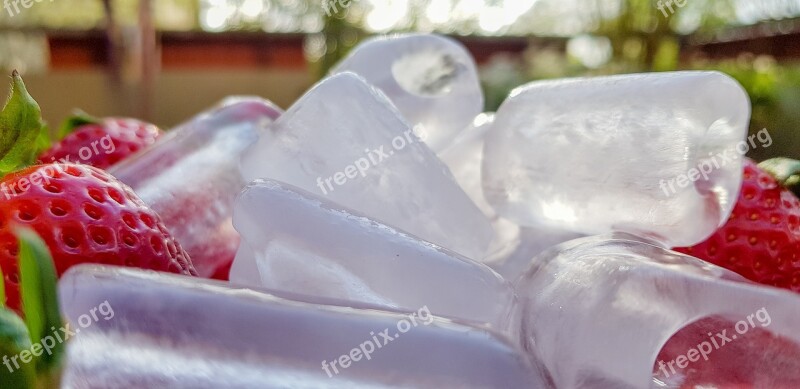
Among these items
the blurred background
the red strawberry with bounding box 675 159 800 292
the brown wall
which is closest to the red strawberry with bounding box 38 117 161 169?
the red strawberry with bounding box 675 159 800 292

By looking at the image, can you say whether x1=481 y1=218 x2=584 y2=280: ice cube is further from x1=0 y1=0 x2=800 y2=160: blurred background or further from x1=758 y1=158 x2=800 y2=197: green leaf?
x1=0 y1=0 x2=800 y2=160: blurred background

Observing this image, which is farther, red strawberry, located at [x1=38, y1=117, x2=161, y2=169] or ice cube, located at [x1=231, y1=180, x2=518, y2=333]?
red strawberry, located at [x1=38, y1=117, x2=161, y2=169]

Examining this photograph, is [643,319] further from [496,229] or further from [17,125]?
[17,125]

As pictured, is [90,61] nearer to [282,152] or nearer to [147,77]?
[147,77]

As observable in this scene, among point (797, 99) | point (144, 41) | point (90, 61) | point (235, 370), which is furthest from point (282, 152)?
point (90, 61)

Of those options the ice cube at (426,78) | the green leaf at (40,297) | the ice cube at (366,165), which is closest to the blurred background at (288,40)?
the ice cube at (426,78)

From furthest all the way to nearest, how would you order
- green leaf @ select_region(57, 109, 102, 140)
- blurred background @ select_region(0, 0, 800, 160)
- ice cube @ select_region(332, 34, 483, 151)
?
1. blurred background @ select_region(0, 0, 800, 160)
2. green leaf @ select_region(57, 109, 102, 140)
3. ice cube @ select_region(332, 34, 483, 151)

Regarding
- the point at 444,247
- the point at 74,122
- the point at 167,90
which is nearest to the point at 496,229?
the point at 444,247

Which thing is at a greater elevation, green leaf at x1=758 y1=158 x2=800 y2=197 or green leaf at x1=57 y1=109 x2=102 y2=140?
green leaf at x1=758 y1=158 x2=800 y2=197
